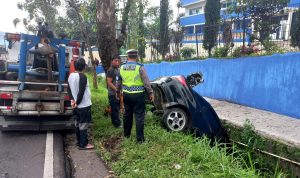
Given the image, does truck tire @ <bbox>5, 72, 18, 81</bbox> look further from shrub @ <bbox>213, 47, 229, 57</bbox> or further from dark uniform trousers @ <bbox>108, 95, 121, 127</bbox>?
shrub @ <bbox>213, 47, 229, 57</bbox>

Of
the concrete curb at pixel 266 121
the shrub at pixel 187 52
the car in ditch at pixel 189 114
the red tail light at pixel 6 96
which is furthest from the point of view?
the shrub at pixel 187 52

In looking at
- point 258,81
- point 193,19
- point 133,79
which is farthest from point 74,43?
point 193,19

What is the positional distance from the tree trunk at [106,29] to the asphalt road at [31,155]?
90.9 inches

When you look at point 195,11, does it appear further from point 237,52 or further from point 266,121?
point 266,121

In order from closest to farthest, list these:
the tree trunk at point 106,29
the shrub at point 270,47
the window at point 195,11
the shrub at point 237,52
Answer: the tree trunk at point 106,29, the shrub at point 270,47, the shrub at point 237,52, the window at point 195,11

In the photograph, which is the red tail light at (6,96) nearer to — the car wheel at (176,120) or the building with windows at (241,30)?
the car wheel at (176,120)

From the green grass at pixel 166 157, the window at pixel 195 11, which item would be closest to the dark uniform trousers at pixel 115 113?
the green grass at pixel 166 157

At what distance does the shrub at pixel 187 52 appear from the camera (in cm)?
1406

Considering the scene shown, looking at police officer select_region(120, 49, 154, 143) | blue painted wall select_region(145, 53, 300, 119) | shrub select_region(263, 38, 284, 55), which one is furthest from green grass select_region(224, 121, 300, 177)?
Answer: shrub select_region(263, 38, 284, 55)

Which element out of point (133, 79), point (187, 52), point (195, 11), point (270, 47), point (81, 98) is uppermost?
point (195, 11)

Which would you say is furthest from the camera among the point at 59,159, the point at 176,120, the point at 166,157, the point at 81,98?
the point at 176,120

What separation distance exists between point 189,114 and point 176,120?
0.30m

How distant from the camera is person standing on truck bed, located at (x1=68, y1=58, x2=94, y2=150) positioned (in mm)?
5887

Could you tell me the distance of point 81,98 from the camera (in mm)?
5902
